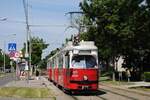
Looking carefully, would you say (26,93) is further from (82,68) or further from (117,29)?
(117,29)

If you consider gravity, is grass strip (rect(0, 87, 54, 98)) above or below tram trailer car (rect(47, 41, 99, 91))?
below

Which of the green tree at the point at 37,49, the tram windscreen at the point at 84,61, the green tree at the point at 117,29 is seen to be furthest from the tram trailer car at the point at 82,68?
the green tree at the point at 37,49

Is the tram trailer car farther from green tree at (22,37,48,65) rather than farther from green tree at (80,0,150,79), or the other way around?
green tree at (22,37,48,65)

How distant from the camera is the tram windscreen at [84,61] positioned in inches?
1271

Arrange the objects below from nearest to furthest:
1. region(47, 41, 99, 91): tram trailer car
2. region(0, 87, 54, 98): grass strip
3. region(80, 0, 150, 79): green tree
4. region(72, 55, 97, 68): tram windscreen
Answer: region(0, 87, 54, 98): grass strip, region(47, 41, 99, 91): tram trailer car, region(72, 55, 97, 68): tram windscreen, region(80, 0, 150, 79): green tree

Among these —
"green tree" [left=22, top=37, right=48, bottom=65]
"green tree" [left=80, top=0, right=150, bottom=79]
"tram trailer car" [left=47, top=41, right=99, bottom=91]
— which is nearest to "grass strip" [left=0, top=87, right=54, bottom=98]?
"tram trailer car" [left=47, top=41, right=99, bottom=91]

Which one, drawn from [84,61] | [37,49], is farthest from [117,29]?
[37,49]

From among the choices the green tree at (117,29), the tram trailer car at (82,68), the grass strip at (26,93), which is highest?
the green tree at (117,29)

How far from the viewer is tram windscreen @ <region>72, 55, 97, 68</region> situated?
32.3m

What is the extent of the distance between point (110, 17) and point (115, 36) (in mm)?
2350

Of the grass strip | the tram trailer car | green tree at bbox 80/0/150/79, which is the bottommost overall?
the grass strip

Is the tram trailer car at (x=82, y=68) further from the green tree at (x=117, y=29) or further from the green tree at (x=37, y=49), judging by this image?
the green tree at (x=37, y=49)

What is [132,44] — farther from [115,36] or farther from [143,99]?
[143,99]

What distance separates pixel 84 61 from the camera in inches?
1276
